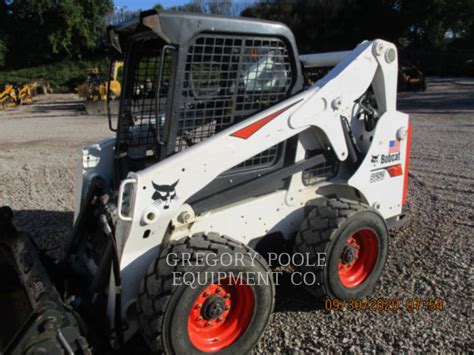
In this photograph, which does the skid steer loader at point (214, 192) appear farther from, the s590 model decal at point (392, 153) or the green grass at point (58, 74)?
the green grass at point (58, 74)

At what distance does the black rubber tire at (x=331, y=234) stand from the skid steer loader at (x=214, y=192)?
0.01 m

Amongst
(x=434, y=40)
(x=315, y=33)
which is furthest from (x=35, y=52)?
(x=434, y=40)

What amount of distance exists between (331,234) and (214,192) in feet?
2.91

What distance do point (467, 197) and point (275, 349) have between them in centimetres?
402

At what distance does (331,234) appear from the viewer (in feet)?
10.1

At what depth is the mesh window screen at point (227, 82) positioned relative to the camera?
280 cm

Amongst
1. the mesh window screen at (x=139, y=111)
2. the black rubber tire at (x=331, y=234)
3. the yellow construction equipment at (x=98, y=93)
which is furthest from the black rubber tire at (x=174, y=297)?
the yellow construction equipment at (x=98, y=93)

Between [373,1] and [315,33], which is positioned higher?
[373,1]

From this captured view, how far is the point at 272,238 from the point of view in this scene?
10.8 ft

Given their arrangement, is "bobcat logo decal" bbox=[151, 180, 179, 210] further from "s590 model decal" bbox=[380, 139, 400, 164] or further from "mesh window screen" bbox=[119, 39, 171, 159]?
"s590 model decal" bbox=[380, 139, 400, 164]

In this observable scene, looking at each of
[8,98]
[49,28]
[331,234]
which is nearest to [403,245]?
[331,234]

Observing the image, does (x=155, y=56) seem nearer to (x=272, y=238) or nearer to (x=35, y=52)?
(x=272, y=238)

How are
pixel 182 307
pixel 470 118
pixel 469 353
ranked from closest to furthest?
pixel 182 307
pixel 469 353
pixel 470 118

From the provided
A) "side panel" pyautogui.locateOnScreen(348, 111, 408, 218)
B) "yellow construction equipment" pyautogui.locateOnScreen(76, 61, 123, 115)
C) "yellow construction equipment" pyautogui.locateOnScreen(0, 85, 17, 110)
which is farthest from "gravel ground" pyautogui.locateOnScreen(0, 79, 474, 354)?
"yellow construction equipment" pyautogui.locateOnScreen(0, 85, 17, 110)
